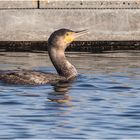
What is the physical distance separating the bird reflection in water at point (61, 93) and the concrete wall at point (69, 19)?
4745mm

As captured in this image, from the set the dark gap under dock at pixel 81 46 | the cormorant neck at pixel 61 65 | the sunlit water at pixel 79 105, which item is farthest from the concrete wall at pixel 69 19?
the cormorant neck at pixel 61 65

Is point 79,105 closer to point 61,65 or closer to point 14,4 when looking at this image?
point 61,65

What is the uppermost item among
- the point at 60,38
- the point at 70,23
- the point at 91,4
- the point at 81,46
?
the point at 91,4

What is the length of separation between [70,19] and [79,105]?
305 inches

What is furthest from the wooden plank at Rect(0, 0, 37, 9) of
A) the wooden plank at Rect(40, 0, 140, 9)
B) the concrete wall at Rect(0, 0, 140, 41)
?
the wooden plank at Rect(40, 0, 140, 9)

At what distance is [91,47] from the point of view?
848 inches

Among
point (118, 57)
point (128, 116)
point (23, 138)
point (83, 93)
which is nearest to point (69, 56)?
point (118, 57)

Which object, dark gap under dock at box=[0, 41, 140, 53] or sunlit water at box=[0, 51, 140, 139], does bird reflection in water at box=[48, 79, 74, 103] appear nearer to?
sunlit water at box=[0, 51, 140, 139]

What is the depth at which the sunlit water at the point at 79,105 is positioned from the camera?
11984 millimetres

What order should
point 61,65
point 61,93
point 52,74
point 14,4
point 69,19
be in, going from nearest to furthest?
point 61,93
point 52,74
point 61,65
point 14,4
point 69,19

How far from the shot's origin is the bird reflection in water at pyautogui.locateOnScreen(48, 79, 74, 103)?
14.6 metres

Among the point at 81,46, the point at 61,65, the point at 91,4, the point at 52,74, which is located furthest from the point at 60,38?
the point at 91,4

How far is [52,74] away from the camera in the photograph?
660 inches

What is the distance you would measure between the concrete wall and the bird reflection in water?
15.6ft
